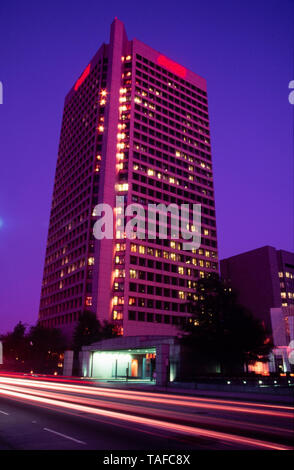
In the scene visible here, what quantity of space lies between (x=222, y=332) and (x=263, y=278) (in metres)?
86.7

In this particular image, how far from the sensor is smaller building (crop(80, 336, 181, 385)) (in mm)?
38688

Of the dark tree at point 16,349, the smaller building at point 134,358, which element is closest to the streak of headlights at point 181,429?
the smaller building at point 134,358

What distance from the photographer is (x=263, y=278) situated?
11894 cm

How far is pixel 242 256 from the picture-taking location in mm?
128875

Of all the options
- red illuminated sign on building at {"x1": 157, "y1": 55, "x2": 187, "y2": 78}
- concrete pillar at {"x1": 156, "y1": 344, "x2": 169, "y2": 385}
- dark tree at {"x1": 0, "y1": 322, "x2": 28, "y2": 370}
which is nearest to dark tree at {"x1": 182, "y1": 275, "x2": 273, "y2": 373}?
concrete pillar at {"x1": 156, "y1": 344, "x2": 169, "y2": 385}

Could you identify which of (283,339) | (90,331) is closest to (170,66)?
(90,331)

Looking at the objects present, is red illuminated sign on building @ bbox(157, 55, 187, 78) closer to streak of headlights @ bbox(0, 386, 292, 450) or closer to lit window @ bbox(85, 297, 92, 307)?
lit window @ bbox(85, 297, 92, 307)

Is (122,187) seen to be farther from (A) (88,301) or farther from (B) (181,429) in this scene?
(B) (181,429)

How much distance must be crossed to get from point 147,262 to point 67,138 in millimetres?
60611

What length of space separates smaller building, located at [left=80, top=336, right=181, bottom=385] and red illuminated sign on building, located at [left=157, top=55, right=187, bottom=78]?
95.2 metres

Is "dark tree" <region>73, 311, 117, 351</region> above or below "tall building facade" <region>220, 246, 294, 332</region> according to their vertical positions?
below

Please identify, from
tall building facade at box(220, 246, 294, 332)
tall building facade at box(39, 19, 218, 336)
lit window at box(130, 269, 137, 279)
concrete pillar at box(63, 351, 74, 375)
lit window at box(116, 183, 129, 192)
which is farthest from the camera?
tall building facade at box(220, 246, 294, 332)

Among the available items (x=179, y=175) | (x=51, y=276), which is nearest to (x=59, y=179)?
(x=51, y=276)
